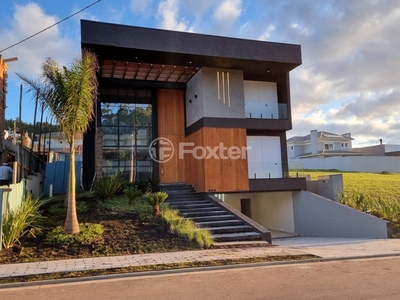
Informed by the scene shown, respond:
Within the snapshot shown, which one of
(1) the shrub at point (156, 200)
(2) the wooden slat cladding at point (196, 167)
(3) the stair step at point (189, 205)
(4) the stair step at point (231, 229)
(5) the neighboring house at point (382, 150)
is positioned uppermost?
(5) the neighboring house at point (382, 150)

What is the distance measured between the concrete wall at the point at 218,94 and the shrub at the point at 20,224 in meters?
8.16

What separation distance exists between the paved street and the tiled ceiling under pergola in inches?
420

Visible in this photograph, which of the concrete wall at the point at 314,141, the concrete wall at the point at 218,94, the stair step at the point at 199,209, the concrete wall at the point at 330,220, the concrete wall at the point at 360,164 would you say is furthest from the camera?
the concrete wall at the point at 314,141

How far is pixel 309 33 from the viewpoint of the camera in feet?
49.3

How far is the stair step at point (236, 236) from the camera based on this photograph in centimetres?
1045

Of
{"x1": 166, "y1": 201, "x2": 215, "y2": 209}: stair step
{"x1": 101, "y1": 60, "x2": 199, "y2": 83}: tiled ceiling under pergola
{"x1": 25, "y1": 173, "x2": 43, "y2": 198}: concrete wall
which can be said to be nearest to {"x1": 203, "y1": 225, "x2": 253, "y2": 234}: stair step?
{"x1": 166, "y1": 201, "x2": 215, "y2": 209}: stair step

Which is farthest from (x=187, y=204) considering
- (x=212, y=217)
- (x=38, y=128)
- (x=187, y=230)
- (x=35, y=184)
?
(x=38, y=128)

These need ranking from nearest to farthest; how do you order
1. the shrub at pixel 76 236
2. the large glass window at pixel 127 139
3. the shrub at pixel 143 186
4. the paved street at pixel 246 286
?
the paved street at pixel 246 286 < the shrub at pixel 76 236 < the shrub at pixel 143 186 < the large glass window at pixel 127 139

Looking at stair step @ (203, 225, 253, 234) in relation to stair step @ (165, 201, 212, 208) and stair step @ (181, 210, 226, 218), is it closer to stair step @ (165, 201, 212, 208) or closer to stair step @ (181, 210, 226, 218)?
stair step @ (181, 210, 226, 218)

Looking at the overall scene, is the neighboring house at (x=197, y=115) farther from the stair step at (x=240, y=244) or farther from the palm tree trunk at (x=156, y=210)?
the stair step at (x=240, y=244)

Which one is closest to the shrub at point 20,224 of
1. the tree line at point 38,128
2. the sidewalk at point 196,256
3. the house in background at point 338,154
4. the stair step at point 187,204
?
the sidewalk at point 196,256

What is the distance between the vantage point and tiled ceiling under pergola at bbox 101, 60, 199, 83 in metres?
14.9

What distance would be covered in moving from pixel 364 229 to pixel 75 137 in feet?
35.9

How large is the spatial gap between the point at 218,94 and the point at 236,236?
7.23m
